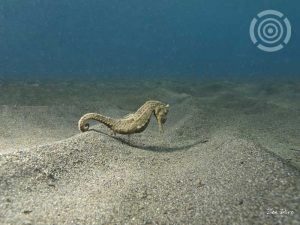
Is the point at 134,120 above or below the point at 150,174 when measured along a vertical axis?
above

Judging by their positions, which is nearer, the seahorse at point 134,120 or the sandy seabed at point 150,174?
the sandy seabed at point 150,174

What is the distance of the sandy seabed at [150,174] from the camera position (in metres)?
3.29

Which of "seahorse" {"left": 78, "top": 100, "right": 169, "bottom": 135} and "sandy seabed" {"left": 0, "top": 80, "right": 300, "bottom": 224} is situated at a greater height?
"seahorse" {"left": 78, "top": 100, "right": 169, "bottom": 135}

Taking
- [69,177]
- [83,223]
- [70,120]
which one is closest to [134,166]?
[69,177]

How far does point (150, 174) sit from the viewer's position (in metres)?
4.43

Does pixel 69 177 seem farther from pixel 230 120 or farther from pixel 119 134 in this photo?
pixel 230 120

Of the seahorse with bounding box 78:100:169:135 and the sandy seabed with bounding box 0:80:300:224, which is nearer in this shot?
the sandy seabed with bounding box 0:80:300:224

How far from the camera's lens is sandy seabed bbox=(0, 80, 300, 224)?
3.29m

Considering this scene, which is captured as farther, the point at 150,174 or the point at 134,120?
the point at 134,120

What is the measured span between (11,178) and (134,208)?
1357 mm

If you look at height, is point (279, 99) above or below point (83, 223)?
below

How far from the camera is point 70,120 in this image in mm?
8016

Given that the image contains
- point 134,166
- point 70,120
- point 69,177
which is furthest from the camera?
point 70,120

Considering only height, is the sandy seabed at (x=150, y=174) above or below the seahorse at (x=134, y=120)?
below
